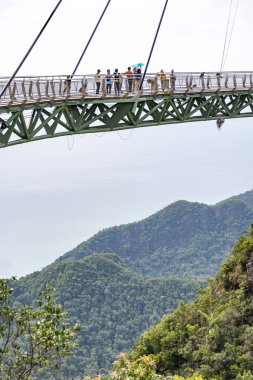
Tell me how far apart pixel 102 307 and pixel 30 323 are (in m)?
63.2

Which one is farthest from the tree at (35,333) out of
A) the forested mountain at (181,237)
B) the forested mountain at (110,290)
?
the forested mountain at (181,237)

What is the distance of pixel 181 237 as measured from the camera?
126 meters

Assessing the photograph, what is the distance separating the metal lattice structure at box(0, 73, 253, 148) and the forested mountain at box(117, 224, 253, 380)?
585 centimetres

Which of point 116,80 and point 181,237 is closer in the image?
point 116,80

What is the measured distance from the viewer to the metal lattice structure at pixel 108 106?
1819 centimetres

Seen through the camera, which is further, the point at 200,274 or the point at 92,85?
the point at 200,274

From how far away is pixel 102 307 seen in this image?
7619 cm

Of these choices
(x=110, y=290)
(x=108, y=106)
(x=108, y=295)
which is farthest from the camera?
(x=110, y=290)

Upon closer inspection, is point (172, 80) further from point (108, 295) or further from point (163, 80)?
point (108, 295)

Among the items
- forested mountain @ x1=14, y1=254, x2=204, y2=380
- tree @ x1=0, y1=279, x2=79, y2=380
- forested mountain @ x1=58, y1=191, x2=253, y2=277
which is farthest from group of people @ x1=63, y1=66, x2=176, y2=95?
forested mountain @ x1=58, y1=191, x2=253, y2=277

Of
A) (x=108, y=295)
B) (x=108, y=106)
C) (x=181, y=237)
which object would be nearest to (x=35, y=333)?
(x=108, y=106)

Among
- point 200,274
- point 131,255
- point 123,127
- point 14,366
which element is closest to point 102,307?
point 200,274

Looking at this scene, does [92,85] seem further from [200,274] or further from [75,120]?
[200,274]

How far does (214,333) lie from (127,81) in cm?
909
